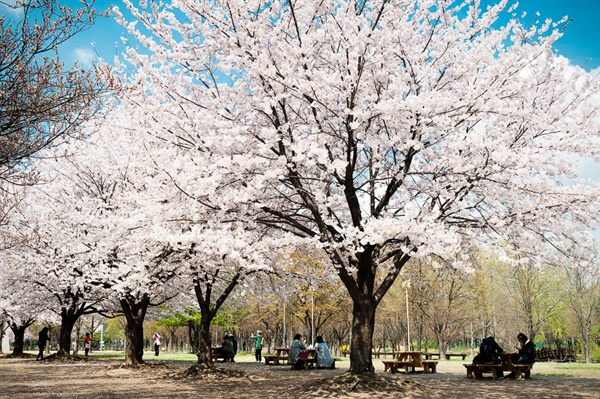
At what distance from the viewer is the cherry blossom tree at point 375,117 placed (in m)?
10.1

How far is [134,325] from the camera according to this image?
20.4 metres

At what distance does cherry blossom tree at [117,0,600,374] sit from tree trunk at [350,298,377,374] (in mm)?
37

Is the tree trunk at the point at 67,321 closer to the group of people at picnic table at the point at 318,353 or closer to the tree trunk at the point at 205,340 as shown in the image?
the group of people at picnic table at the point at 318,353

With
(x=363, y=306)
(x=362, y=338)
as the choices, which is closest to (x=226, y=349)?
(x=362, y=338)

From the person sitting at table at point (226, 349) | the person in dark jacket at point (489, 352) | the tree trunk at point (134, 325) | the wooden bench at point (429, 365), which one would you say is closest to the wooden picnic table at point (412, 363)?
the wooden bench at point (429, 365)

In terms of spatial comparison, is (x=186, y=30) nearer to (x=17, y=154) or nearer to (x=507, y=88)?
(x=17, y=154)

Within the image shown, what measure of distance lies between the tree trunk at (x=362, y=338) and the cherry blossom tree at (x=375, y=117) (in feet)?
0.12

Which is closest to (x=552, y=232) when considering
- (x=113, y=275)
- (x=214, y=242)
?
(x=214, y=242)

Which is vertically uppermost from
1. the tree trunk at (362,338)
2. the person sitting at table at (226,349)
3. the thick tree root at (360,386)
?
the tree trunk at (362,338)

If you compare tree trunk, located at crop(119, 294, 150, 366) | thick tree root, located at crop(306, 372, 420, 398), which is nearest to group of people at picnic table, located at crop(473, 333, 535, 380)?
thick tree root, located at crop(306, 372, 420, 398)

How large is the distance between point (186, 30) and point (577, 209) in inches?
373

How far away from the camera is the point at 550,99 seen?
12.3 metres

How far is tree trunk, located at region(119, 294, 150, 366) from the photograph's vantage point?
20.3 meters

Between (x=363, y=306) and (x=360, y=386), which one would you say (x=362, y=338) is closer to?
(x=363, y=306)
